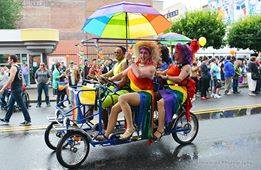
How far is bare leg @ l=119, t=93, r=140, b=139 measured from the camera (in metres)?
6.83

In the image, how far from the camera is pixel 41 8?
172 ft

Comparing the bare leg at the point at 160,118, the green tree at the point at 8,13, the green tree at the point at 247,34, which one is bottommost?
the bare leg at the point at 160,118

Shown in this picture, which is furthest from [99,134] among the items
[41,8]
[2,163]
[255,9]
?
[255,9]

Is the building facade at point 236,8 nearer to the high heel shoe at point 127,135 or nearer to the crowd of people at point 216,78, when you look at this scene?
the crowd of people at point 216,78

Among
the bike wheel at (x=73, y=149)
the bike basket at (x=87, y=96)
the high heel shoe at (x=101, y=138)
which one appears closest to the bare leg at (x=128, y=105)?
the high heel shoe at (x=101, y=138)

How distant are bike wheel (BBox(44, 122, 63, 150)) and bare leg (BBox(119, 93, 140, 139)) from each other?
1.31 meters

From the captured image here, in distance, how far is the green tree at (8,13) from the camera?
47.0 meters

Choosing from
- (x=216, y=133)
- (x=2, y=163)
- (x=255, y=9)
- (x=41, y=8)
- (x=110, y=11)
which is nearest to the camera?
(x=2, y=163)

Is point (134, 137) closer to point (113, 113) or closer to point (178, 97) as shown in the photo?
point (113, 113)

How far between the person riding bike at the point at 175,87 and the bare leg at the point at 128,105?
52cm

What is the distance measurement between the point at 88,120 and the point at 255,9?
59.1 metres

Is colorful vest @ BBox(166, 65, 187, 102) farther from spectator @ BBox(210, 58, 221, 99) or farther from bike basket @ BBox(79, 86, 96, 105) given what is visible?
spectator @ BBox(210, 58, 221, 99)

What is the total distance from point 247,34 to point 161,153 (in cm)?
3465

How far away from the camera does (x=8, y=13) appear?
154 ft
